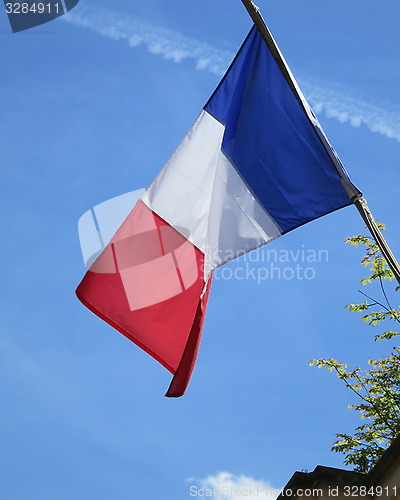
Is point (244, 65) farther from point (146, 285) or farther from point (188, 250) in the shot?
point (146, 285)

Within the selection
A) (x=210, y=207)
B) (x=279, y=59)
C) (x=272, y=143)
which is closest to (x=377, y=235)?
(x=272, y=143)

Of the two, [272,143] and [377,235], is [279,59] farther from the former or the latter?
[377,235]

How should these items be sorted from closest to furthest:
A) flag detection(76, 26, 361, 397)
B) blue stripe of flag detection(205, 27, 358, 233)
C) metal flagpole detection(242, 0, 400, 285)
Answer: metal flagpole detection(242, 0, 400, 285) < blue stripe of flag detection(205, 27, 358, 233) < flag detection(76, 26, 361, 397)

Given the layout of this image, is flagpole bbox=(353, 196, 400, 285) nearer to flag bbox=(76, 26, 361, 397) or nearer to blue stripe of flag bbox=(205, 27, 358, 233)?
blue stripe of flag bbox=(205, 27, 358, 233)

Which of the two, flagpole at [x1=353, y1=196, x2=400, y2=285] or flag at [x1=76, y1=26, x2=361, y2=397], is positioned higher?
flag at [x1=76, y1=26, x2=361, y2=397]

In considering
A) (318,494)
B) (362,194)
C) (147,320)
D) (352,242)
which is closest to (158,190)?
(147,320)

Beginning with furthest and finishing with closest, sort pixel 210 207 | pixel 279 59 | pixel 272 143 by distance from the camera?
pixel 210 207 → pixel 272 143 → pixel 279 59

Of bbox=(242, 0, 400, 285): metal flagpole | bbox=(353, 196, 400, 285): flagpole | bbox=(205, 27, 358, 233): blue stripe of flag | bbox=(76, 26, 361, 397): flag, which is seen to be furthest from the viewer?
bbox=(76, 26, 361, 397): flag

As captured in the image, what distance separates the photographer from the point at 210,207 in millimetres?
7887

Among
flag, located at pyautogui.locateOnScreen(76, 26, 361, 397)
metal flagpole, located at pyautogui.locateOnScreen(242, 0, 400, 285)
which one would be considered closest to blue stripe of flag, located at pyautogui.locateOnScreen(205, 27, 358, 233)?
flag, located at pyautogui.locateOnScreen(76, 26, 361, 397)

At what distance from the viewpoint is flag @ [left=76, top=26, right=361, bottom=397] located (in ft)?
24.5

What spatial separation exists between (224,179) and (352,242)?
720 centimetres

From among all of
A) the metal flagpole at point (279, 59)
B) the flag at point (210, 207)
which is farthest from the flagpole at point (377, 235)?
the flag at point (210, 207)

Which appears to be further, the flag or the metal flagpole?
the flag
